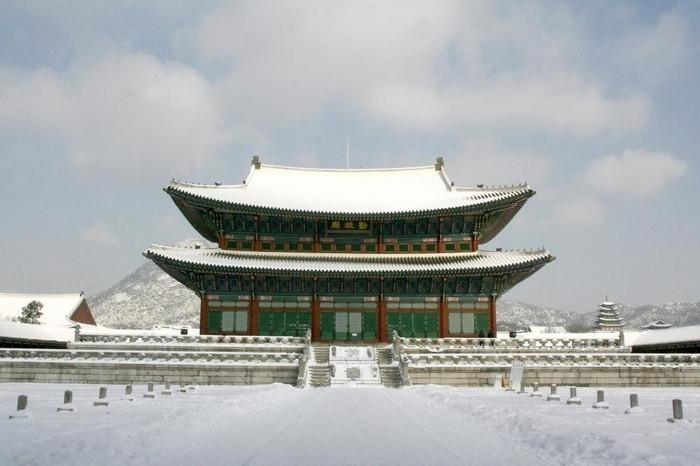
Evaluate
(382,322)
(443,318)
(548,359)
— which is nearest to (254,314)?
(382,322)

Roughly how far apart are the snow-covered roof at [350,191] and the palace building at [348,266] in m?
0.29

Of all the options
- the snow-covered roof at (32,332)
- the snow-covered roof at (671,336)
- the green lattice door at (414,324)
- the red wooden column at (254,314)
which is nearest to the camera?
the snow-covered roof at (32,332)

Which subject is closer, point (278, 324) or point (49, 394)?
point (49, 394)

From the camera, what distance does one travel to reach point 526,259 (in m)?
43.5

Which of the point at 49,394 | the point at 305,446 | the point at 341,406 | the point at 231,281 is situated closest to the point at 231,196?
the point at 231,281

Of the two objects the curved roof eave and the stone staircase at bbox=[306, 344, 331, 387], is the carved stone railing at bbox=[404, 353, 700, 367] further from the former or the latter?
the curved roof eave

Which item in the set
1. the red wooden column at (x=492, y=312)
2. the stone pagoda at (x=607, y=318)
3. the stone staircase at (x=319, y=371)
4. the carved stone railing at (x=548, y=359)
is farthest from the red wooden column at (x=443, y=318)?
the stone pagoda at (x=607, y=318)

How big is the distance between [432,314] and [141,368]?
873 inches

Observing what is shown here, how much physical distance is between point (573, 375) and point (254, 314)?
22.9m

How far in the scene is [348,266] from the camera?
44.1 metres

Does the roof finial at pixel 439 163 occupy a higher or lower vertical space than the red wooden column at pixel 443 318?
higher

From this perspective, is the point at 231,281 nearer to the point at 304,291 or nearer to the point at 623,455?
the point at 304,291

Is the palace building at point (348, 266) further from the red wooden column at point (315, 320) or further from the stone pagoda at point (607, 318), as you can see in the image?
the stone pagoda at point (607, 318)

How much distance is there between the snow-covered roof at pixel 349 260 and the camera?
4228 centimetres
